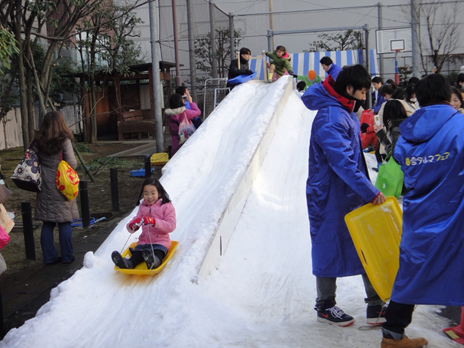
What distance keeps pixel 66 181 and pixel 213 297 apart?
2.62m

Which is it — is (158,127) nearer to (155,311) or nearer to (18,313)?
(18,313)

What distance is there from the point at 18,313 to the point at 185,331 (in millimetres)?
2246

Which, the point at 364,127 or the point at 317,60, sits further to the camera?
the point at 317,60

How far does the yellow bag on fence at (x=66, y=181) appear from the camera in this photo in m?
6.25

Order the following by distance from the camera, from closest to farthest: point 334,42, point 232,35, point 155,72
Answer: point 155,72 → point 232,35 → point 334,42

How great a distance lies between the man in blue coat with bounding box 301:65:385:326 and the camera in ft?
12.5

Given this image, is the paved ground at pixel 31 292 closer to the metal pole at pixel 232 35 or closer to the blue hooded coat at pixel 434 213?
the blue hooded coat at pixel 434 213

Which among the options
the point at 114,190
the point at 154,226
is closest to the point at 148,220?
the point at 154,226

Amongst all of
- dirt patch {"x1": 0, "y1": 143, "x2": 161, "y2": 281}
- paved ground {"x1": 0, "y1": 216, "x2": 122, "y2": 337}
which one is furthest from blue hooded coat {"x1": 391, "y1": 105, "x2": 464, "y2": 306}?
dirt patch {"x1": 0, "y1": 143, "x2": 161, "y2": 281}

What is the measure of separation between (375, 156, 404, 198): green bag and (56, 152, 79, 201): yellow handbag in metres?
3.37

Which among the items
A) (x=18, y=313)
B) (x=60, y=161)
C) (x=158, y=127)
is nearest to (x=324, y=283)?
(x=18, y=313)

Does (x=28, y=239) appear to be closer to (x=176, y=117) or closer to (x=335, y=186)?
(x=176, y=117)

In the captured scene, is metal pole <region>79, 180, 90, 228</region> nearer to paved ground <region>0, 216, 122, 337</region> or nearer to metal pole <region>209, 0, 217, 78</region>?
paved ground <region>0, 216, 122, 337</region>

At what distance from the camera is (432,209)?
3.11 m
